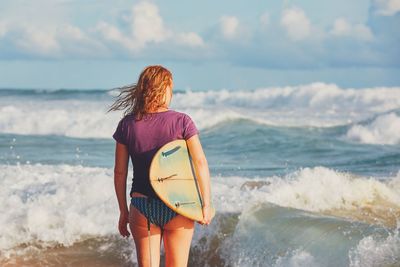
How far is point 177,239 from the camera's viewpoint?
13.9 ft

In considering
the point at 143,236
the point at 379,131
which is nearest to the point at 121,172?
the point at 143,236

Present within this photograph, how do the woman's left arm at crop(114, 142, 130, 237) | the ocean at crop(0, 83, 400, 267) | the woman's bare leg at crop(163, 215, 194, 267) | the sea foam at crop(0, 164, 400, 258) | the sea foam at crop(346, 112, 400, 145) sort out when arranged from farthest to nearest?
1. the sea foam at crop(346, 112, 400, 145)
2. the sea foam at crop(0, 164, 400, 258)
3. the ocean at crop(0, 83, 400, 267)
4. the woman's left arm at crop(114, 142, 130, 237)
5. the woman's bare leg at crop(163, 215, 194, 267)

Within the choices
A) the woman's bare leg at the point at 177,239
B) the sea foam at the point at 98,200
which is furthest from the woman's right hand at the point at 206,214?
the sea foam at the point at 98,200

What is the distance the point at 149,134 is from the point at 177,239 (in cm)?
64

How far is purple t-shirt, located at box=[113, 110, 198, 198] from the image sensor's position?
13.6ft

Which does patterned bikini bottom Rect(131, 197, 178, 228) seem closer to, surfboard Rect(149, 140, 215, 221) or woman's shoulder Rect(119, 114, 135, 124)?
surfboard Rect(149, 140, 215, 221)

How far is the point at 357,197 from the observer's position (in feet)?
31.2

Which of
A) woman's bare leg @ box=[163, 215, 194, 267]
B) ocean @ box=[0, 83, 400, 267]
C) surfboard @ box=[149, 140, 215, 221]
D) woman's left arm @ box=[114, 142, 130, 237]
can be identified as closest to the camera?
surfboard @ box=[149, 140, 215, 221]

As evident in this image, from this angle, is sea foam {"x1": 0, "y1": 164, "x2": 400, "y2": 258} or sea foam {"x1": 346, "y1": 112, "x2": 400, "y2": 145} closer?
sea foam {"x1": 0, "y1": 164, "x2": 400, "y2": 258}

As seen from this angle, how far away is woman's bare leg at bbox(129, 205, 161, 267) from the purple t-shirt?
161mm

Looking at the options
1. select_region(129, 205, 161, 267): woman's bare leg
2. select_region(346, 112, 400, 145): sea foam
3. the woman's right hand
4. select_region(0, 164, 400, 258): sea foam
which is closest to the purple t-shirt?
select_region(129, 205, 161, 267): woman's bare leg

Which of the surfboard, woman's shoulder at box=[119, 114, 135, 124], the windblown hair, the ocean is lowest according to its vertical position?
the ocean

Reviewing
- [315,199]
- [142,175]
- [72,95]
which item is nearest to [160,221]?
[142,175]

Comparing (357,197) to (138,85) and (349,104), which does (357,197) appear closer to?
(138,85)
